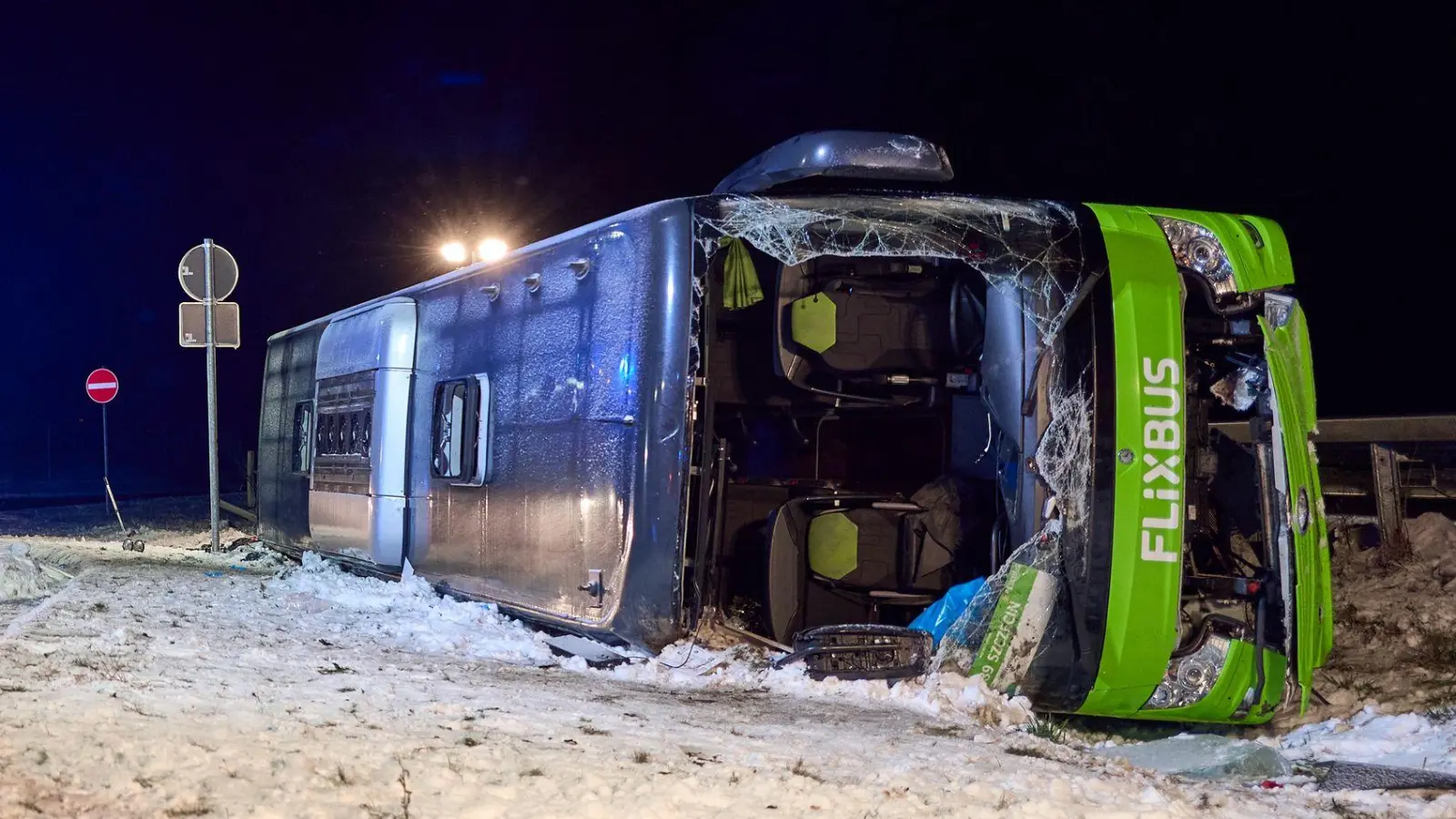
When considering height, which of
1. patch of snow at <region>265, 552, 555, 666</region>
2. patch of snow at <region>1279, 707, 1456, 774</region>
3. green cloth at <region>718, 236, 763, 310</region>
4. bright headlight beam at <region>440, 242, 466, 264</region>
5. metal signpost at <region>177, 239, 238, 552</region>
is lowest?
patch of snow at <region>1279, 707, 1456, 774</region>

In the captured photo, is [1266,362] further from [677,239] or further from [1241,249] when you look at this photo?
[677,239]

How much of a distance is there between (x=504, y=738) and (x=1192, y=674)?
9.60 ft

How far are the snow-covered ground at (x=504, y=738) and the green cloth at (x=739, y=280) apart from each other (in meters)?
1.74

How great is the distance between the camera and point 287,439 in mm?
11500

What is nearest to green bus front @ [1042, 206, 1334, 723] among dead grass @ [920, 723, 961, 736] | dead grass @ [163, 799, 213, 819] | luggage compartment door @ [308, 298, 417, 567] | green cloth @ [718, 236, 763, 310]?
dead grass @ [920, 723, 961, 736]

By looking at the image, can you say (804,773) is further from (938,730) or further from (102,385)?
(102,385)

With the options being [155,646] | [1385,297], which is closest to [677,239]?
[155,646]

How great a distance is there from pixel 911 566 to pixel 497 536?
233 cm

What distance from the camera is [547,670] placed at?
5953 millimetres

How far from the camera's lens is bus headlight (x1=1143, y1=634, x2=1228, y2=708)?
5.18m

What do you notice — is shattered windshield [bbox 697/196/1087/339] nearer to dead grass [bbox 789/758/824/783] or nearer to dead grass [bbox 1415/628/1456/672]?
dead grass [bbox 789/758/824/783]

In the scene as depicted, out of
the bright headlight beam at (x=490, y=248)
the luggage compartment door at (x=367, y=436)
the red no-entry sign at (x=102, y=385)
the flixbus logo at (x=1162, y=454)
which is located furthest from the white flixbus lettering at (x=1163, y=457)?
the red no-entry sign at (x=102, y=385)

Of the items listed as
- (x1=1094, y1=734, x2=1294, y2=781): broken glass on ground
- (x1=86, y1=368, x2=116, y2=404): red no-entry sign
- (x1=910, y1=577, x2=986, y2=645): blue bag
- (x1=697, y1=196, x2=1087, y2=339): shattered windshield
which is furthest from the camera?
(x1=86, y1=368, x2=116, y2=404): red no-entry sign

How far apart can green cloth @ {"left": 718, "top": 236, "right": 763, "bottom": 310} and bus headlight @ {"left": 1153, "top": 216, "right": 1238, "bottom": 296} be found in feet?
6.40
